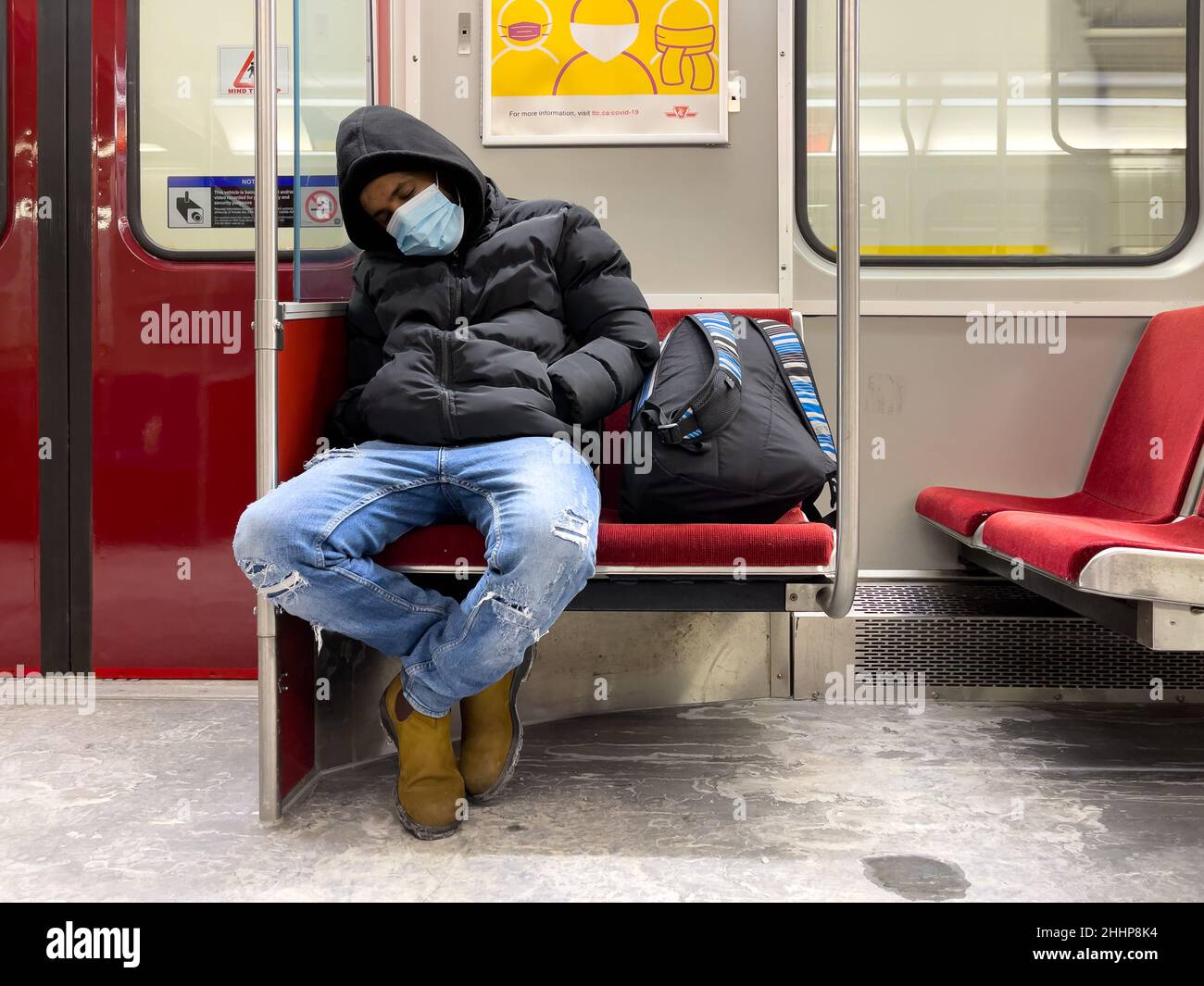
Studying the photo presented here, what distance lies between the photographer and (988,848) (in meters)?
1.78

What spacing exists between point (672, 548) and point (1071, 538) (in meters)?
0.85

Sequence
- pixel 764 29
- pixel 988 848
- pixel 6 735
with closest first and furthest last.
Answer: pixel 988 848
pixel 6 735
pixel 764 29

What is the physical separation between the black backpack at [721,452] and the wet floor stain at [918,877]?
0.71 m

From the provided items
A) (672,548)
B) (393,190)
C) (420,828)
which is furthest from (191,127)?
(420,828)

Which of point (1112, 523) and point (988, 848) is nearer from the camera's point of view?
point (988, 848)

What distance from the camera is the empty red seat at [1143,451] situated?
8.11 feet

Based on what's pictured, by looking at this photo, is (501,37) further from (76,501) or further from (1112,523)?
(1112,523)

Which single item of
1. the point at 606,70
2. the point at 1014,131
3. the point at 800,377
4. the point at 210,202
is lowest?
the point at 800,377

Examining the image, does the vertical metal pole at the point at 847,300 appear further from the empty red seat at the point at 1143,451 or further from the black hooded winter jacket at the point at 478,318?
the empty red seat at the point at 1143,451

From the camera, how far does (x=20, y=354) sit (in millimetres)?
2869

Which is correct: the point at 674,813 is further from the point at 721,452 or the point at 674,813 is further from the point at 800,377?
the point at 800,377
